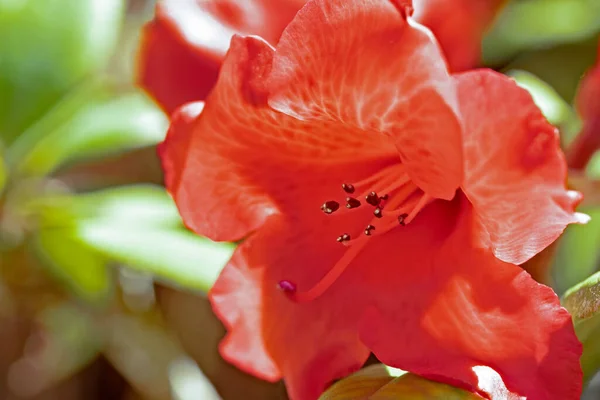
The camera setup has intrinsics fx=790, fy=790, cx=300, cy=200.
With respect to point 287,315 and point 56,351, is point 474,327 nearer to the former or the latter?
point 287,315

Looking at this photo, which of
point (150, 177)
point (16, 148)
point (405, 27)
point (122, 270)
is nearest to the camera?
point (405, 27)

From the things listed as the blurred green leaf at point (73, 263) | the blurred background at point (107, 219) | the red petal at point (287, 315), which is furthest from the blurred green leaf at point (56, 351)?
the red petal at point (287, 315)

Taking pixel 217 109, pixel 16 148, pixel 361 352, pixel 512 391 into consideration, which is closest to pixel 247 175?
pixel 217 109

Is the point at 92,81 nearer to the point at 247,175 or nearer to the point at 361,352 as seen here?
the point at 247,175

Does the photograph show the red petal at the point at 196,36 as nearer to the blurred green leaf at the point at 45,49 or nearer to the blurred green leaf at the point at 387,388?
the blurred green leaf at the point at 45,49

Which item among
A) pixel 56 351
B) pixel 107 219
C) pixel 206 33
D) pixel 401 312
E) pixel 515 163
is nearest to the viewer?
pixel 515 163

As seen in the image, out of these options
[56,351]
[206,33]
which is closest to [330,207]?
[206,33]
